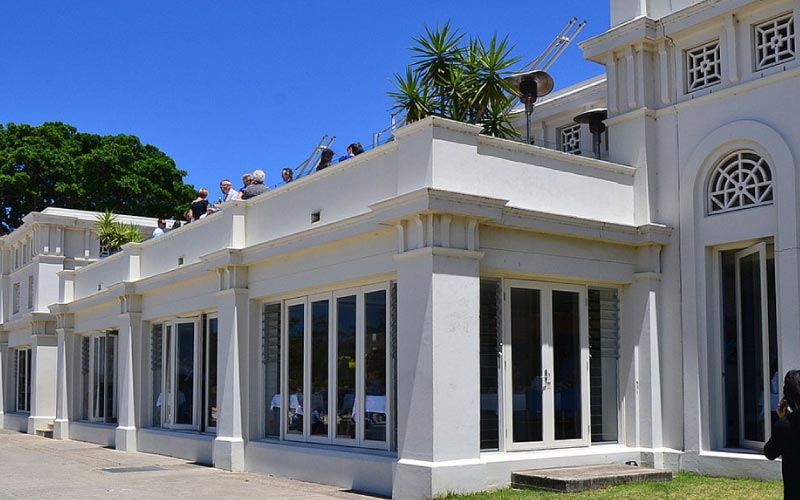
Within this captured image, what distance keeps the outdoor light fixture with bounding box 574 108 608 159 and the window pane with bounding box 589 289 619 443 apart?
3.04 m

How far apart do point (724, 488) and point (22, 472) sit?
1104 cm

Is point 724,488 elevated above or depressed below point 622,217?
below

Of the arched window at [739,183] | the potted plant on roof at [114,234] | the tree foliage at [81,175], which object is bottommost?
the arched window at [739,183]

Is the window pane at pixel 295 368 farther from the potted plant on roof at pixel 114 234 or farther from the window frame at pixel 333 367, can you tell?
the potted plant on roof at pixel 114 234

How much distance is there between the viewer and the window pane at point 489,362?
12031mm

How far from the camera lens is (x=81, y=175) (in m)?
43.5

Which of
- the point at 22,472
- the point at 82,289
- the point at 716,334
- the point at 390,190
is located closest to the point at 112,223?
the point at 82,289

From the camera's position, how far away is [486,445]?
39.4 feet

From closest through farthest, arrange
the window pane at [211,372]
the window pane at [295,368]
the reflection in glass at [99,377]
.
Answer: the window pane at [295,368], the window pane at [211,372], the reflection in glass at [99,377]

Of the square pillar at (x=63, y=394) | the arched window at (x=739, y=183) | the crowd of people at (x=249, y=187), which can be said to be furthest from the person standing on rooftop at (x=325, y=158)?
the square pillar at (x=63, y=394)

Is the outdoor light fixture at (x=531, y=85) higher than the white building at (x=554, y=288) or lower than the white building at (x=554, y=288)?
higher

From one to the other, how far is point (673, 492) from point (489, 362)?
8.67 feet

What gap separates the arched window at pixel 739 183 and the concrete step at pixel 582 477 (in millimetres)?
3581

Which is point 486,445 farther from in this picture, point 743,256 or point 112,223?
point 112,223
